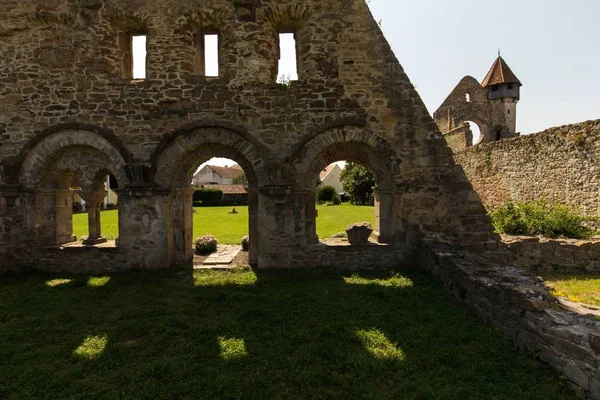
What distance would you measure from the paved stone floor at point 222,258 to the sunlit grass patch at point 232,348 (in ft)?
12.5

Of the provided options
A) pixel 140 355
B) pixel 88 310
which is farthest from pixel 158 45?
pixel 140 355

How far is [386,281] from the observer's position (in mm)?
7262

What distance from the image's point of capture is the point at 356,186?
37.4 m

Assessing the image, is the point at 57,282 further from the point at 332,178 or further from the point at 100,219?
the point at 332,178

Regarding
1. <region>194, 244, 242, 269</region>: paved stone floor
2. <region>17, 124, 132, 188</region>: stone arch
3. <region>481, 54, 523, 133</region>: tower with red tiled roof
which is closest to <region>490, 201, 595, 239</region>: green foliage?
<region>194, 244, 242, 269</region>: paved stone floor

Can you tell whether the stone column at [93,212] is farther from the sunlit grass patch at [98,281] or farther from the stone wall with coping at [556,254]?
the stone wall with coping at [556,254]

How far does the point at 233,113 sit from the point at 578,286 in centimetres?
891

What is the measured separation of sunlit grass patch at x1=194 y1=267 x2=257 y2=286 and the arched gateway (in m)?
0.65

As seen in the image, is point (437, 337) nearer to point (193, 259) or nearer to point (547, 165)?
point (193, 259)

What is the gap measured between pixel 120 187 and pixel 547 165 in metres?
14.4

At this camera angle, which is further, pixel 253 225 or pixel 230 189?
pixel 230 189

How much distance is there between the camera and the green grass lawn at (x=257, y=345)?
3.69 m

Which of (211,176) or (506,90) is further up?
(506,90)

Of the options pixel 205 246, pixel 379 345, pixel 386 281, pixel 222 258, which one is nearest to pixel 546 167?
pixel 386 281
